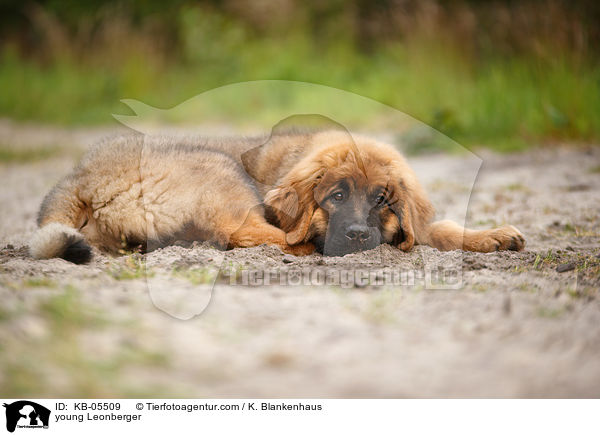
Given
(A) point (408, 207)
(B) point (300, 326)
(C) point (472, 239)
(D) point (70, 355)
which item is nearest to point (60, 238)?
(D) point (70, 355)

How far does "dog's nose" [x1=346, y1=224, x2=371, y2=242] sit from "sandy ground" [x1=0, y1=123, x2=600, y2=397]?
0.11m

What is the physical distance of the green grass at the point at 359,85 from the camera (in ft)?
24.4

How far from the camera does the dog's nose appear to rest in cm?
330

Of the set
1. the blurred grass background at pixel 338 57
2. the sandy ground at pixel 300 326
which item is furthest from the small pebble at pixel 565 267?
the blurred grass background at pixel 338 57

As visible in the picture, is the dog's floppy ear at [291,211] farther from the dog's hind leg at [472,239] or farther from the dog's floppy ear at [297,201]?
the dog's hind leg at [472,239]

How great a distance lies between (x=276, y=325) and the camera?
89.7 inches

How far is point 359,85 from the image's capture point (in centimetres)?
1044

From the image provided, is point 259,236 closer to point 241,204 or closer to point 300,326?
point 241,204

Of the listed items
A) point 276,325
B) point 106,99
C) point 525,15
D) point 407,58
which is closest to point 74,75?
point 106,99

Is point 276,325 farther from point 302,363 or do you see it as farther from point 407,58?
point 407,58

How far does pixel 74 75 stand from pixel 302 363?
1178 cm

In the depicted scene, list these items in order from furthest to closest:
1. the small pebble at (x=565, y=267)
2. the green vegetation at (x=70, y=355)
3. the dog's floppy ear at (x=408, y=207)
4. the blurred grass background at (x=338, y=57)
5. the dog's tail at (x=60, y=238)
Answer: the blurred grass background at (x=338, y=57) → the dog's floppy ear at (x=408, y=207) → the small pebble at (x=565, y=267) → the dog's tail at (x=60, y=238) → the green vegetation at (x=70, y=355)
